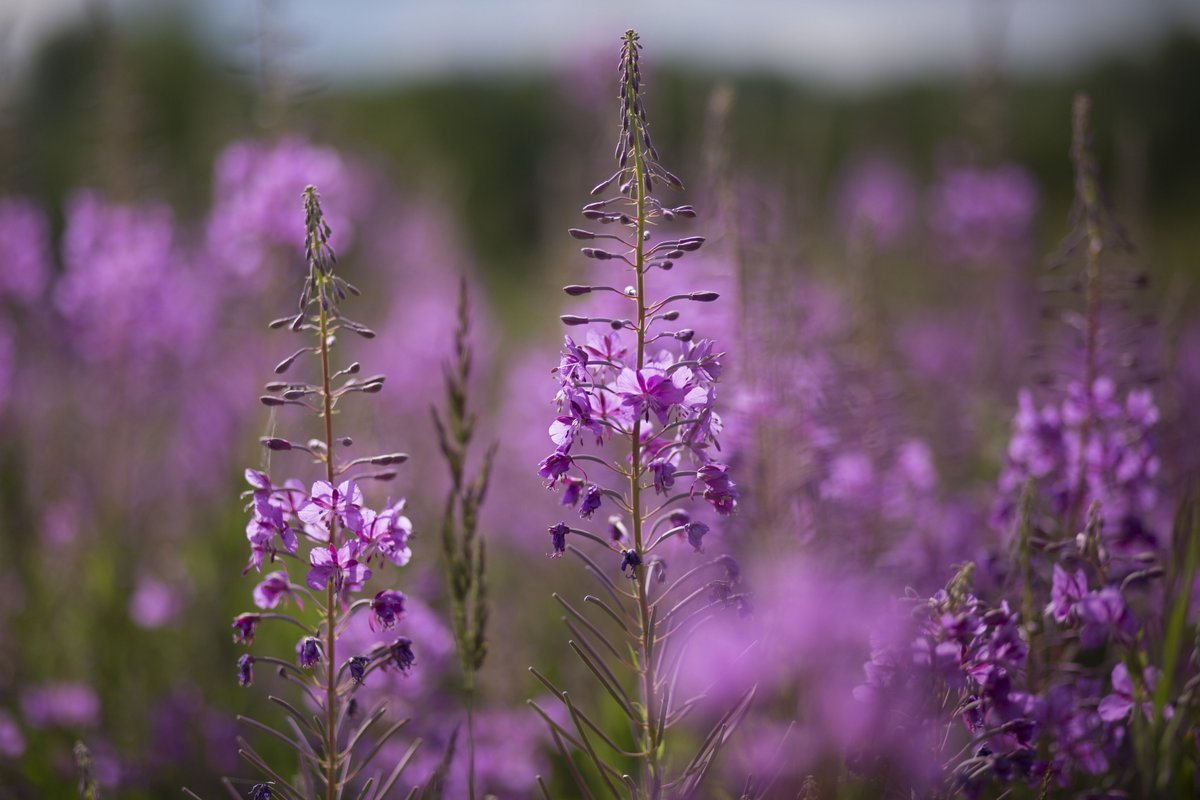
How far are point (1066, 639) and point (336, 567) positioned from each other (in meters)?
1.85

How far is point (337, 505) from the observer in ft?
6.48

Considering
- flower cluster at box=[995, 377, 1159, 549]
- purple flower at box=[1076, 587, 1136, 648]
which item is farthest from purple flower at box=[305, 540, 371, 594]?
flower cluster at box=[995, 377, 1159, 549]

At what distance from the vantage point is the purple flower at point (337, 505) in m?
1.95

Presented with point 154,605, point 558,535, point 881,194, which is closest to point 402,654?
point 558,535

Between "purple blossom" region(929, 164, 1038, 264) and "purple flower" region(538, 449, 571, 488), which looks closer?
"purple flower" region(538, 449, 571, 488)

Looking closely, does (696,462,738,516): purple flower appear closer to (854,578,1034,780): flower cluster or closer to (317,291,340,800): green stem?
(854,578,1034,780): flower cluster

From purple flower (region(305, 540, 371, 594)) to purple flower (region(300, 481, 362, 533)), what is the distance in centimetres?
5

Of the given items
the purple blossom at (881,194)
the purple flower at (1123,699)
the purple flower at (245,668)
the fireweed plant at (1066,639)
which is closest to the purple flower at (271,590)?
the purple flower at (245,668)

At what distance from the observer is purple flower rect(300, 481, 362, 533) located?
1949 millimetres

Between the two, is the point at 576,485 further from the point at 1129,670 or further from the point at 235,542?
the point at 235,542

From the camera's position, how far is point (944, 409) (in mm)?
6367

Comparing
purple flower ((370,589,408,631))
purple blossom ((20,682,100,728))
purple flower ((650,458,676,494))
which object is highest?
purple flower ((650,458,676,494))

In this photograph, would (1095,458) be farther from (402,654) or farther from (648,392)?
(402,654)

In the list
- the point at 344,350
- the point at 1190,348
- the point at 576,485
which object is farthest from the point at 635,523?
the point at 344,350
